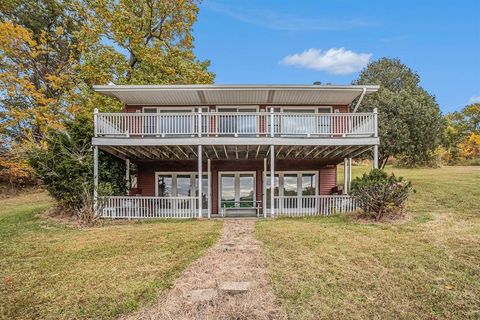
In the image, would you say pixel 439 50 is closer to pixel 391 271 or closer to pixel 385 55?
pixel 385 55

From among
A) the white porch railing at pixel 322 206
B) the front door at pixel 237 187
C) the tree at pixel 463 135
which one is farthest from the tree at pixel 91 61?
the tree at pixel 463 135

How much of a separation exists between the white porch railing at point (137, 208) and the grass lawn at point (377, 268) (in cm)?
458

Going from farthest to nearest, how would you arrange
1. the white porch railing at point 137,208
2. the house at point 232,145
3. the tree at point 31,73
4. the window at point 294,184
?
the tree at point 31,73, the window at point 294,184, the white porch railing at point 137,208, the house at point 232,145

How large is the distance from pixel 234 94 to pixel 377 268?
10476mm

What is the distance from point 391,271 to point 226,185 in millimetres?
11236

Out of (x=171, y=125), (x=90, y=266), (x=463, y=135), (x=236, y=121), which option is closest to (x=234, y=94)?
(x=236, y=121)

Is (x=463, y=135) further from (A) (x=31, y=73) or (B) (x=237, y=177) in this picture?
(A) (x=31, y=73)

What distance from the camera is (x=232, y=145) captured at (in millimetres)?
12812

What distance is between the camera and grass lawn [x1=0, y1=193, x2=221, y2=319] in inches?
188

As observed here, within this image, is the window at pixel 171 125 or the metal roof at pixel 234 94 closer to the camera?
the window at pixel 171 125

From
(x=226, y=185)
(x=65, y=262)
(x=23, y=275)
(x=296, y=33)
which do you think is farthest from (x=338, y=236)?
(x=296, y=33)

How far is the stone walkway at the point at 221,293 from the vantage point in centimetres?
445

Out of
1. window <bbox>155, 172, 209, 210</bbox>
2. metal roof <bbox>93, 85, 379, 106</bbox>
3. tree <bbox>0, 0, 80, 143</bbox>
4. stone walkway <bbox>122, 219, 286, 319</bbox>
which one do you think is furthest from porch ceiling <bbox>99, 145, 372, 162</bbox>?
stone walkway <bbox>122, 219, 286, 319</bbox>

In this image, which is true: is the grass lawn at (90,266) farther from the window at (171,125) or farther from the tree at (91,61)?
the tree at (91,61)
